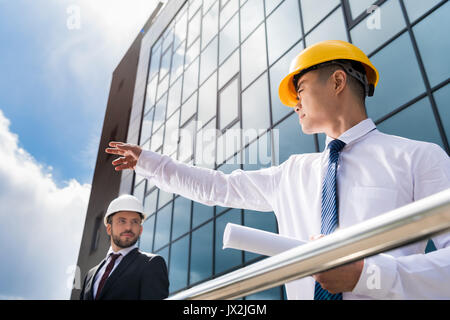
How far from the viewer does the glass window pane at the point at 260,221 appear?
791 centimetres

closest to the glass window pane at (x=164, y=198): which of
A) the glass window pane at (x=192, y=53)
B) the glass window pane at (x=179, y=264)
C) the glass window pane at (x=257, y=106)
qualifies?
the glass window pane at (x=179, y=264)

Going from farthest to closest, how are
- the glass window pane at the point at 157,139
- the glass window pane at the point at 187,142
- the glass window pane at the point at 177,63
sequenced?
the glass window pane at the point at 177,63, the glass window pane at the point at 157,139, the glass window pane at the point at 187,142

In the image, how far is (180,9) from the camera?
17.0 metres

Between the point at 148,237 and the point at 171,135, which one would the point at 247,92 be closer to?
the point at 171,135

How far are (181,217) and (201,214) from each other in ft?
3.85

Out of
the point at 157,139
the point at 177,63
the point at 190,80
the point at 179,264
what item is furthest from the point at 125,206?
the point at 177,63

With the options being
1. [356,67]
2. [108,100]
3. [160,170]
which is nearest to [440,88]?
[356,67]

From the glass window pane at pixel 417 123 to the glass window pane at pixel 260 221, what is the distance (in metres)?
3.08

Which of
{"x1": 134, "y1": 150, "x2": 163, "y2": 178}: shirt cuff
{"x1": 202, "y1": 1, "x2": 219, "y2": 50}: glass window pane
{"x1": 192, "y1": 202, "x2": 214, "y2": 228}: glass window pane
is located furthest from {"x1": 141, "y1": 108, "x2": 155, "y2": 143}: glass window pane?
{"x1": 134, "y1": 150, "x2": 163, "y2": 178}: shirt cuff

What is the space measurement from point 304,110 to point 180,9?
1632 centimetres

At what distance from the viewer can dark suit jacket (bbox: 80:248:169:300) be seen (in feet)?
13.6

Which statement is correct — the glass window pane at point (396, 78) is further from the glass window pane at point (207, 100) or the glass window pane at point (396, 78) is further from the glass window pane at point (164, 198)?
the glass window pane at point (164, 198)

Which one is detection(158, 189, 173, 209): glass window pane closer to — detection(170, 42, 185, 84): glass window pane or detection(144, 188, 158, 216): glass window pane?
detection(144, 188, 158, 216): glass window pane

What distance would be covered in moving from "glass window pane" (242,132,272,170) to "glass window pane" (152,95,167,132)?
21.6 ft
